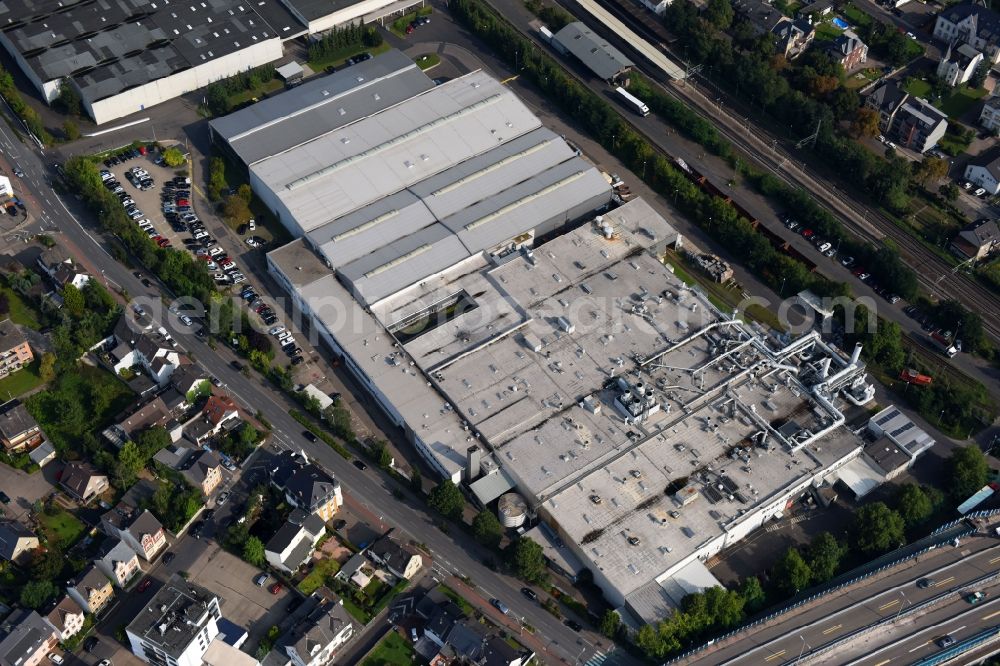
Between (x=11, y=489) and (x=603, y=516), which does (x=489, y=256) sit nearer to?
(x=603, y=516)

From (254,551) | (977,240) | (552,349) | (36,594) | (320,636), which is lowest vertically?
(320,636)

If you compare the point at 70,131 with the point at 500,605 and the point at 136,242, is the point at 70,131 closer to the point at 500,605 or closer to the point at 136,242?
the point at 136,242

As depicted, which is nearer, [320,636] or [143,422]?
[320,636]

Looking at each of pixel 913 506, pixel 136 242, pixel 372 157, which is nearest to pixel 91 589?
pixel 136 242

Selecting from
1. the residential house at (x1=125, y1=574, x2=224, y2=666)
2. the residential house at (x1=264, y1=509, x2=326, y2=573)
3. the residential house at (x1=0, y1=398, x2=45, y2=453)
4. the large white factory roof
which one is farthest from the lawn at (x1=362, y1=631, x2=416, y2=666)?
the large white factory roof

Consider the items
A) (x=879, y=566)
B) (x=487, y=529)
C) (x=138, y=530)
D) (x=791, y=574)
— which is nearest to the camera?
(x=138, y=530)
